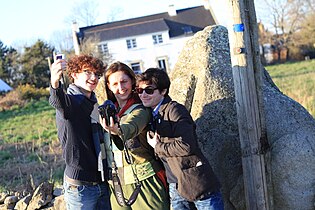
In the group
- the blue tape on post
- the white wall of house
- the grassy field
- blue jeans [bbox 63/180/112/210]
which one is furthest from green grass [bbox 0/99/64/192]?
the white wall of house

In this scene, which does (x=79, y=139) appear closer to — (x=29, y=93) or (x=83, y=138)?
(x=83, y=138)

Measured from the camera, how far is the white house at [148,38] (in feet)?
141

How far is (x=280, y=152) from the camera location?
4012mm

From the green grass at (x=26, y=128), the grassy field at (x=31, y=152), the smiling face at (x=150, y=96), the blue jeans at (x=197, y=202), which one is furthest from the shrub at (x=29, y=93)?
the blue jeans at (x=197, y=202)

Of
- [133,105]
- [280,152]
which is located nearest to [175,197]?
[133,105]

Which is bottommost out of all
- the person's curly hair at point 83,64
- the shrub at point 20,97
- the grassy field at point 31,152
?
the grassy field at point 31,152

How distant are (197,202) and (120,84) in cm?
108

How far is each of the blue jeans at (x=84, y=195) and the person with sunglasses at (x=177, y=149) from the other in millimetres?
580

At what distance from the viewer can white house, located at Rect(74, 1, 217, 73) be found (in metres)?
43.0

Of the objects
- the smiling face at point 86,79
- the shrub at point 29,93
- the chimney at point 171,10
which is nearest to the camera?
the smiling face at point 86,79

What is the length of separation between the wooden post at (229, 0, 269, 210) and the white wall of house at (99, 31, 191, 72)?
38.8 meters

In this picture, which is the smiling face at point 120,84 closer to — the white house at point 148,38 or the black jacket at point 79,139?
the black jacket at point 79,139

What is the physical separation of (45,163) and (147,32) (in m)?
34.5

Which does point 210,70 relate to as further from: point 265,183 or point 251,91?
point 265,183
